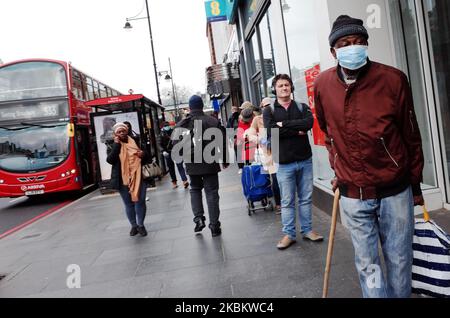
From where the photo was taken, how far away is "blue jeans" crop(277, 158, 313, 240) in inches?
Result: 189

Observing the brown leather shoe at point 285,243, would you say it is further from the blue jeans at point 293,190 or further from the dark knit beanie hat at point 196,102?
the dark knit beanie hat at point 196,102

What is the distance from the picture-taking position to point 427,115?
5094mm

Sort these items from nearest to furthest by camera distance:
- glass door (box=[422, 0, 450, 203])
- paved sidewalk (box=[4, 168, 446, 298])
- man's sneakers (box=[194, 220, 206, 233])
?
paved sidewalk (box=[4, 168, 446, 298]) < glass door (box=[422, 0, 450, 203]) < man's sneakers (box=[194, 220, 206, 233])

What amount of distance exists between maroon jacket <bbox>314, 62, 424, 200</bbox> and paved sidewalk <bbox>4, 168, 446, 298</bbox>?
1.22 meters

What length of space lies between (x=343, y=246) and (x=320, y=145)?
217 centimetres

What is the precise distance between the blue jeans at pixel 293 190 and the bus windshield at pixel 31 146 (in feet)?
32.9

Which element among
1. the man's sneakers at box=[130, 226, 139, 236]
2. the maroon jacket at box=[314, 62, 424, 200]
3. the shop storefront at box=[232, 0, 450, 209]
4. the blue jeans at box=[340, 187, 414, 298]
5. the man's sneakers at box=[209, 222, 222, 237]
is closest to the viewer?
the maroon jacket at box=[314, 62, 424, 200]

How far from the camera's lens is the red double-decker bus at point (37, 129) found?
12922 mm

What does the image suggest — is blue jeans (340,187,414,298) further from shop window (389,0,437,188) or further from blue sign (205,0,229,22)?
blue sign (205,0,229,22)

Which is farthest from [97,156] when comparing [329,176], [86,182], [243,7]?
[329,176]

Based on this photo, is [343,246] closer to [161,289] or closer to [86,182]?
[161,289]

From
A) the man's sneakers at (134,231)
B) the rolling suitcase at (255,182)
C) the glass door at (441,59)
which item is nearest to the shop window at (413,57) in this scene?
the glass door at (441,59)

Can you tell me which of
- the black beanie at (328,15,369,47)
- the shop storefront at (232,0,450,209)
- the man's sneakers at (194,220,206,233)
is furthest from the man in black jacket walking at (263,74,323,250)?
the black beanie at (328,15,369,47)

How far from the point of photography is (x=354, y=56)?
8.13 ft
